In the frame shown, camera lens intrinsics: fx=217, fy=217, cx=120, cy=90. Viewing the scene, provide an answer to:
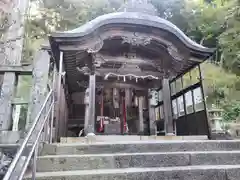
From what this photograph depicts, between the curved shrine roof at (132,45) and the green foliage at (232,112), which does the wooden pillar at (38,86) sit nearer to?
the curved shrine roof at (132,45)

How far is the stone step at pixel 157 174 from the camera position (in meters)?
2.65

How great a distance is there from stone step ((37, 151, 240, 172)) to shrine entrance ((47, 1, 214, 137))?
209 cm

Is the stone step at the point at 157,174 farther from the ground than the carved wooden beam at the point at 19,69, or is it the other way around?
the carved wooden beam at the point at 19,69

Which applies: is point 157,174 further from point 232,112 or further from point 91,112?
point 232,112

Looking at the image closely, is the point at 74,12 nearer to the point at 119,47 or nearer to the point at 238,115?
the point at 119,47

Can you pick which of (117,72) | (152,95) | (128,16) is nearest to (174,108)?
(152,95)

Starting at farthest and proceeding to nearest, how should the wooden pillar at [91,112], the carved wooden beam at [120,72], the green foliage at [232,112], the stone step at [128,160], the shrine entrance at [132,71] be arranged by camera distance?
the green foliage at [232,112], the carved wooden beam at [120,72], the shrine entrance at [132,71], the wooden pillar at [91,112], the stone step at [128,160]

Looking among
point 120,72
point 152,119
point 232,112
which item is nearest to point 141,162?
point 120,72

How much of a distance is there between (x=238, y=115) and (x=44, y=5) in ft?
40.0

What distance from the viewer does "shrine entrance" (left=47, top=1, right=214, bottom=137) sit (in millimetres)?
5727

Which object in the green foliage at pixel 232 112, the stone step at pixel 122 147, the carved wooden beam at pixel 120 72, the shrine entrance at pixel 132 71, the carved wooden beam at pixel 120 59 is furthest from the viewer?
the green foliage at pixel 232 112

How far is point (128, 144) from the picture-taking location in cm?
361

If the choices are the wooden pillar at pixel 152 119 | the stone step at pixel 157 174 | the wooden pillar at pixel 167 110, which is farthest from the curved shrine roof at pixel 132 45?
the stone step at pixel 157 174

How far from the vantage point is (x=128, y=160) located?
3.19 m
